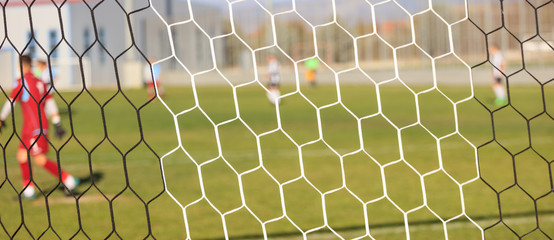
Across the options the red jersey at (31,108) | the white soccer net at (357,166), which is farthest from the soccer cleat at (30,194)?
the white soccer net at (357,166)

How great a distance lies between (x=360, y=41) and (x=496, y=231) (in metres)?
30.1

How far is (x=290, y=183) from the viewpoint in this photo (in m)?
7.22

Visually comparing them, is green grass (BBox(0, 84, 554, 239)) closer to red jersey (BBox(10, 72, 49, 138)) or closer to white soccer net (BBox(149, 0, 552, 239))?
white soccer net (BBox(149, 0, 552, 239))

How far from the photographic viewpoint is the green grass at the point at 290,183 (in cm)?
499

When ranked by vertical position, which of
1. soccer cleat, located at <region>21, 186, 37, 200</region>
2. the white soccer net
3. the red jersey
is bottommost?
the white soccer net

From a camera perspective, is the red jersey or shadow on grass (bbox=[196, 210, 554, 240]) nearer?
shadow on grass (bbox=[196, 210, 554, 240])

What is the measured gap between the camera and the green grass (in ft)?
16.4

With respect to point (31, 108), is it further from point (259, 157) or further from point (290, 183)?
point (259, 157)

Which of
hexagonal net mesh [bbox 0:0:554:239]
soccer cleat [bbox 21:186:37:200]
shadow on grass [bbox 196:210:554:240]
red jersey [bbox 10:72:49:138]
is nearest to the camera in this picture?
hexagonal net mesh [bbox 0:0:554:239]

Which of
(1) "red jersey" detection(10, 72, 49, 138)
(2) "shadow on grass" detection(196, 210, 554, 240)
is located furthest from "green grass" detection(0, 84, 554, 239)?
(1) "red jersey" detection(10, 72, 49, 138)

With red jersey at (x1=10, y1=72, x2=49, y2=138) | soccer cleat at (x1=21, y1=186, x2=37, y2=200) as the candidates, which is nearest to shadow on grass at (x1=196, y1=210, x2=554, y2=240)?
red jersey at (x1=10, y1=72, x2=49, y2=138)

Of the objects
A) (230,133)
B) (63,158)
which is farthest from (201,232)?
(230,133)

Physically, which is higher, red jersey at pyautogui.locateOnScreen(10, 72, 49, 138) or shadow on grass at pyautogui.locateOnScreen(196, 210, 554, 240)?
red jersey at pyautogui.locateOnScreen(10, 72, 49, 138)

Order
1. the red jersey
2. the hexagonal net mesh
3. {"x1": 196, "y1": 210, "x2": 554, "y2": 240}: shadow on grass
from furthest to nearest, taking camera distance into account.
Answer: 1. the red jersey
2. {"x1": 196, "y1": 210, "x2": 554, "y2": 240}: shadow on grass
3. the hexagonal net mesh
